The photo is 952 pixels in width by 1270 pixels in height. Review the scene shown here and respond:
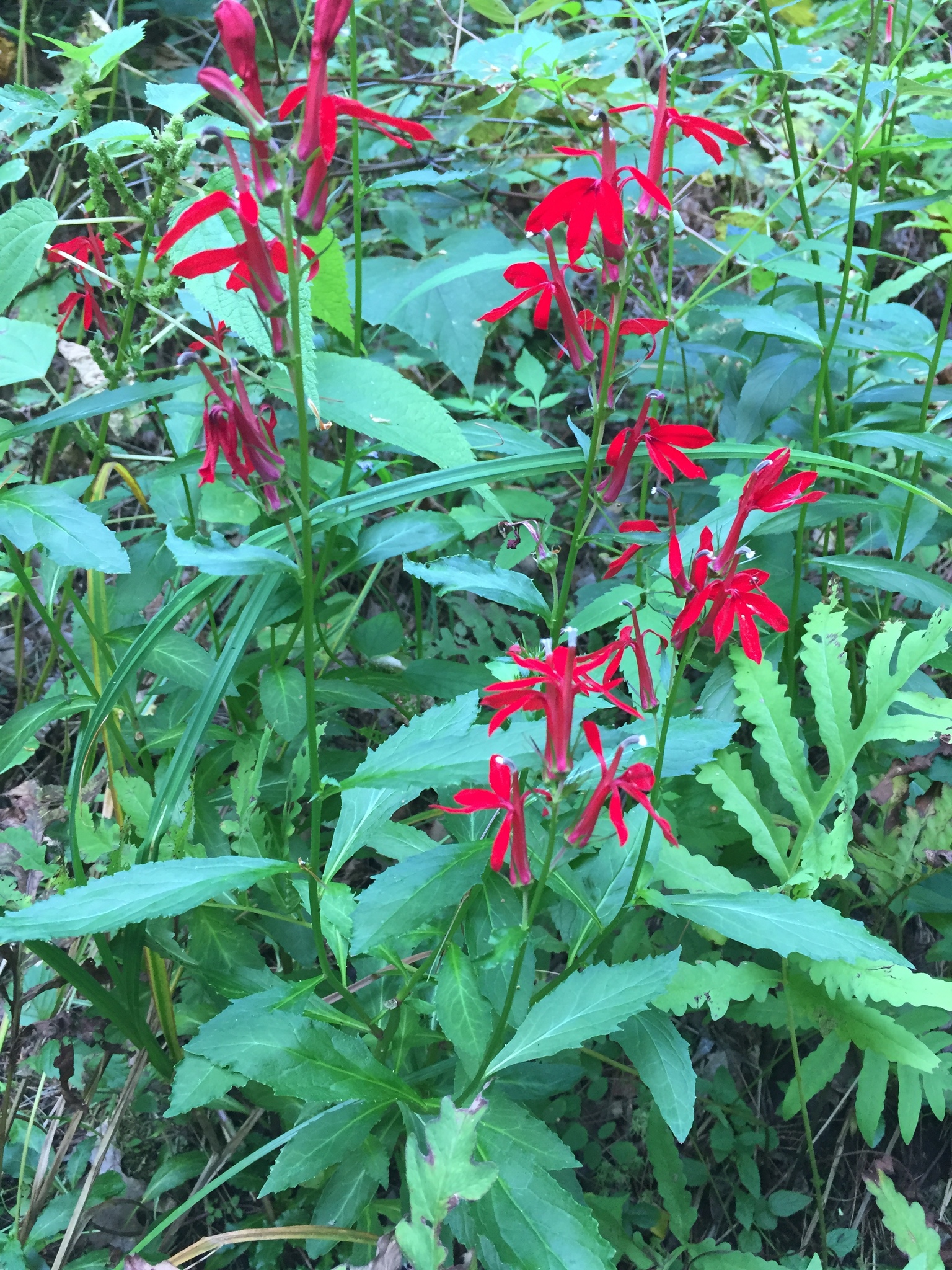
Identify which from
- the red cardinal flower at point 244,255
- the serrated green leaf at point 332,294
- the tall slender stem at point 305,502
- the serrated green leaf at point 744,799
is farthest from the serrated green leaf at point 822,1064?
the serrated green leaf at point 332,294

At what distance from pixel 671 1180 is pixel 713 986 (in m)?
0.41

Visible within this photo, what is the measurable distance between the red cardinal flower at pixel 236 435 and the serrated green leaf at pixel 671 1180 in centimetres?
118

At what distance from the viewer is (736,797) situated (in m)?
1.39

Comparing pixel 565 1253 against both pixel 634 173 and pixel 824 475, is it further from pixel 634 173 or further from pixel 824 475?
pixel 824 475

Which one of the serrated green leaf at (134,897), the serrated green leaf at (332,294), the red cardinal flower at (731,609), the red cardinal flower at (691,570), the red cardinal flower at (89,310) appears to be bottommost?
the serrated green leaf at (134,897)

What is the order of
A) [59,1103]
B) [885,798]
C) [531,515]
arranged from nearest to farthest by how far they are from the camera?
[885,798], [59,1103], [531,515]

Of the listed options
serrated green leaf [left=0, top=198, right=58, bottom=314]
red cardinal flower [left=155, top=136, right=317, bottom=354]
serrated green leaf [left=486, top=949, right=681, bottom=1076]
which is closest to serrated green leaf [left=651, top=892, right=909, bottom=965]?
serrated green leaf [left=486, top=949, right=681, bottom=1076]

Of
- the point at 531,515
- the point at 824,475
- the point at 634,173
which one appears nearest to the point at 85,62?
the point at 634,173

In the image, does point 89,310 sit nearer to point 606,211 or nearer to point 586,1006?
point 606,211

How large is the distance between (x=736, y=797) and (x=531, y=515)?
32.7 inches

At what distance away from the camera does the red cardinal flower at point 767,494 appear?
111 centimetres

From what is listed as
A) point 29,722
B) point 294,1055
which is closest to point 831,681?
point 294,1055

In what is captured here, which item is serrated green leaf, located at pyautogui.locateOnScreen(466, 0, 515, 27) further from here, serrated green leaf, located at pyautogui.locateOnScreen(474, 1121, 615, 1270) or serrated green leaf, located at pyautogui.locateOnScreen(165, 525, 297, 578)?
serrated green leaf, located at pyautogui.locateOnScreen(474, 1121, 615, 1270)

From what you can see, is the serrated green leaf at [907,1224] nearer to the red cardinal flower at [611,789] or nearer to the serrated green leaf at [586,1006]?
the serrated green leaf at [586,1006]
